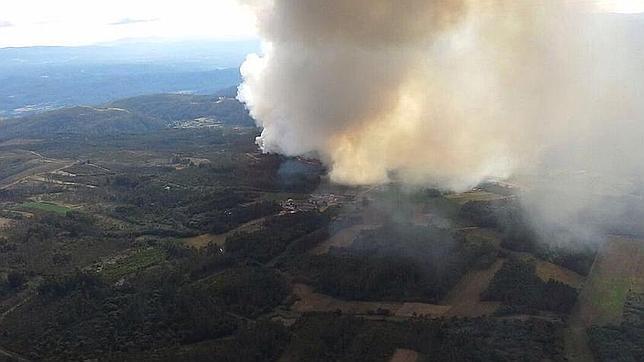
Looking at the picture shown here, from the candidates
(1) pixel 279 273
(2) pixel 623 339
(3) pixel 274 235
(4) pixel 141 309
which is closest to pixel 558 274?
(2) pixel 623 339

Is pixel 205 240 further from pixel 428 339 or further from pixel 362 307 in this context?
pixel 428 339

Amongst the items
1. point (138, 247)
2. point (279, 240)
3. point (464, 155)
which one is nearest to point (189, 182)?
point (138, 247)

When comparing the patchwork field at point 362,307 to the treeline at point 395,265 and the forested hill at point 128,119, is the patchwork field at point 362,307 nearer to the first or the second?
the treeline at point 395,265

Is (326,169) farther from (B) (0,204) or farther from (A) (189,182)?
(B) (0,204)

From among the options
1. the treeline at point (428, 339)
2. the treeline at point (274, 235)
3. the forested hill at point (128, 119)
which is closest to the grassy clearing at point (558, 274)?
the treeline at point (428, 339)

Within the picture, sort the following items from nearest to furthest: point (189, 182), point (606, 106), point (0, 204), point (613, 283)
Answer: point (613, 283) < point (0, 204) < point (189, 182) < point (606, 106)

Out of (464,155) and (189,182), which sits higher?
(464,155)

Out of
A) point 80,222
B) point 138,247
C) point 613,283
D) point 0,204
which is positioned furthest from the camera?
point 0,204

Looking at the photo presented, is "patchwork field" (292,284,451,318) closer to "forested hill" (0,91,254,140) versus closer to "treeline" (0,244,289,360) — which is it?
"treeline" (0,244,289,360)
